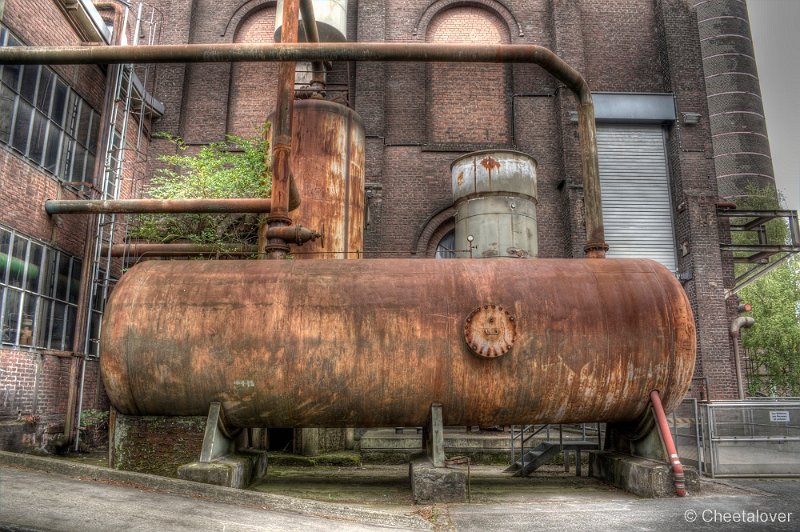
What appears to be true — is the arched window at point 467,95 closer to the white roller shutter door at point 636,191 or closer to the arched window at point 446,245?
the arched window at point 446,245

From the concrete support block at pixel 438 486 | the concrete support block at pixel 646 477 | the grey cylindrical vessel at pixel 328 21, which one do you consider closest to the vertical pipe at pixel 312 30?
the grey cylindrical vessel at pixel 328 21

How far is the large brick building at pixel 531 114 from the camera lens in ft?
47.3

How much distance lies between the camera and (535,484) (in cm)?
732

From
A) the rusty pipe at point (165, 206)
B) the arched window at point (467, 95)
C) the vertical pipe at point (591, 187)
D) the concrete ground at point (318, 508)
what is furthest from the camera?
the arched window at point (467, 95)

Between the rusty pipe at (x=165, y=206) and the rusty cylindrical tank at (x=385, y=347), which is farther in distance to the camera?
the rusty pipe at (x=165, y=206)

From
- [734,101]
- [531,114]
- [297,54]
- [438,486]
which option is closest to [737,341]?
[531,114]

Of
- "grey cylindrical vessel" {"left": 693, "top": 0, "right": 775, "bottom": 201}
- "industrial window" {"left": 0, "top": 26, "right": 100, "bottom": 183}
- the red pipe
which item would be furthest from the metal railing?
"grey cylindrical vessel" {"left": 693, "top": 0, "right": 775, "bottom": 201}

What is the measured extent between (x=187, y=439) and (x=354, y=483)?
2238mm

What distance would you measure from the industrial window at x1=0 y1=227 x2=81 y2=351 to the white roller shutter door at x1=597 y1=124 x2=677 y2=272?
12.6m

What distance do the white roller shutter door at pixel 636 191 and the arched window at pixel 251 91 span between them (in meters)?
8.99

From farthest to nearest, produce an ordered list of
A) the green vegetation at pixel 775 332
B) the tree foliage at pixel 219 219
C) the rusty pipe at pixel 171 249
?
1. the green vegetation at pixel 775 332
2. the tree foliage at pixel 219 219
3. the rusty pipe at pixel 171 249

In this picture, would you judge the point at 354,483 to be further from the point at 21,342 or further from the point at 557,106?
the point at 557,106

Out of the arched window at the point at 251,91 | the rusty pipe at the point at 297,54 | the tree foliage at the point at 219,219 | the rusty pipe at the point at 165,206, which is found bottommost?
the rusty pipe at the point at 165,206

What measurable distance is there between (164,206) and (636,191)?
12.3m
